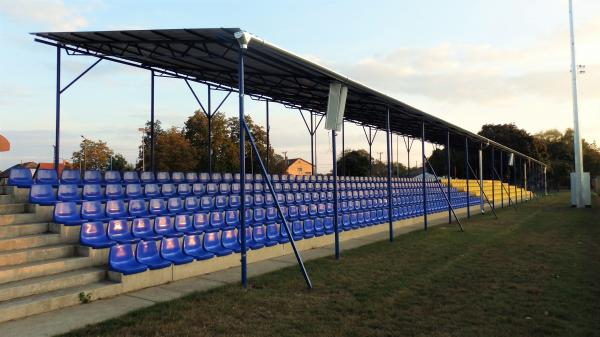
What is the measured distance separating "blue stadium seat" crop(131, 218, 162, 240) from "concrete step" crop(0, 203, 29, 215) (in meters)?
2.03

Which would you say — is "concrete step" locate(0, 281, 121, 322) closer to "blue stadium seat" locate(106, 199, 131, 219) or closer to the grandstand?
the grandstand

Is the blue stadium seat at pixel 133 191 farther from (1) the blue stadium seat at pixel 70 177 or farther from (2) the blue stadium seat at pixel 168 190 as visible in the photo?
(1) the blue stadium seat at pixel 70 177

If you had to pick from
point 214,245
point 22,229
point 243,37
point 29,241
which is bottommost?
point 214,245

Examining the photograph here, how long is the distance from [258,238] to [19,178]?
5147 millimetres

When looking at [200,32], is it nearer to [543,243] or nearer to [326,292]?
[326,292]

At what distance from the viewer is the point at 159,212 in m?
9.32

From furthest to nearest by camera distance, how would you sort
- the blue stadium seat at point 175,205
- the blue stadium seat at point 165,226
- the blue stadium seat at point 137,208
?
the blue stadium seat at point 175,205
the blue stadium seat at point 137,208
the blue stadium seat at point 165,226

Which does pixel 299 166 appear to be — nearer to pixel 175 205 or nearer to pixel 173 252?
pixel 175 205

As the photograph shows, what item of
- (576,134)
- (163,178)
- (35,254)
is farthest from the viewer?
(576,134)

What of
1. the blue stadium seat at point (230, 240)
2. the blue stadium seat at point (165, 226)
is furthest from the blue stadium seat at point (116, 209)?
the blue stadium seat at point (230, 240)

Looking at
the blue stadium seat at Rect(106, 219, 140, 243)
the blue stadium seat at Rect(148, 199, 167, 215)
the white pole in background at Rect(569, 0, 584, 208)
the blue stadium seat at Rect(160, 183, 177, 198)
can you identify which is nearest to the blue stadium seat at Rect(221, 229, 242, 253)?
the blue stadium seat at Rect(148, 199, 167, 215)

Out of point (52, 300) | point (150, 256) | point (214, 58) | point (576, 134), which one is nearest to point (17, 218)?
point (150, 256)

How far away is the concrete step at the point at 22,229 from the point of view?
6969 mm

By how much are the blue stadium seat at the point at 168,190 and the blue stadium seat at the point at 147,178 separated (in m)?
0.68
